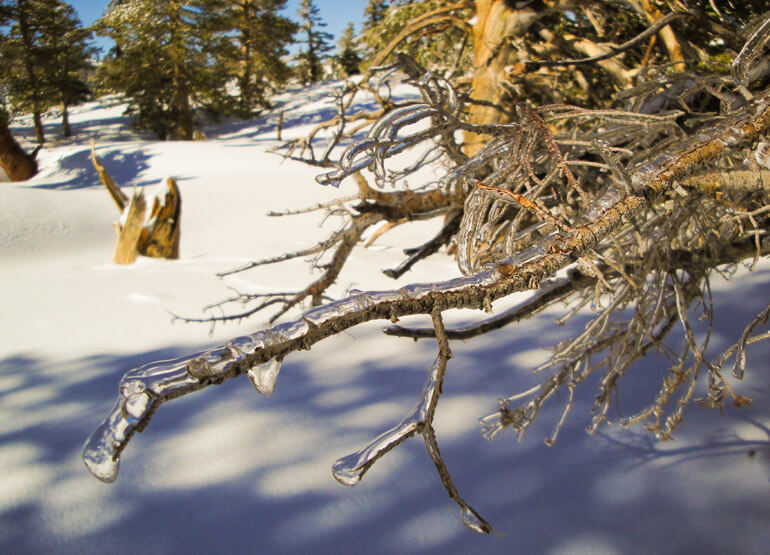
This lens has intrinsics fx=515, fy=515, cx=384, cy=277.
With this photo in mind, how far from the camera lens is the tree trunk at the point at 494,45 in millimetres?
4184

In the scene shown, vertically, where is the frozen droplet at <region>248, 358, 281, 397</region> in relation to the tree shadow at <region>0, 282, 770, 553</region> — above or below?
above

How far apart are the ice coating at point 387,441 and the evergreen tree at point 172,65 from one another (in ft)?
53.8

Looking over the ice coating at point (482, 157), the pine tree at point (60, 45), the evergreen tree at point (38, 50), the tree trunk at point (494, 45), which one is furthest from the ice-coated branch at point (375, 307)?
the pine tree at point (60, 45)

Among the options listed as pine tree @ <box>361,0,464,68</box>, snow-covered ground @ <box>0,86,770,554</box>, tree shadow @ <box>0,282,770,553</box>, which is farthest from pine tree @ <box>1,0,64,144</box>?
tree shadow @ <box>0,282,770,553</box>

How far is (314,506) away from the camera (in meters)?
1.80

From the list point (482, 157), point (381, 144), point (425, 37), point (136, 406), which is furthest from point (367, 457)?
point (425, 37)

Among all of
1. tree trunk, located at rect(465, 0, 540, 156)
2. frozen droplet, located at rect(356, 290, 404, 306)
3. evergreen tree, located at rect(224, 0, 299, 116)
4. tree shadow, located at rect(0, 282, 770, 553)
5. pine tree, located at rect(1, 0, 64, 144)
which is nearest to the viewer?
frozen droplet, located at rect(356, 290, 404, 306)

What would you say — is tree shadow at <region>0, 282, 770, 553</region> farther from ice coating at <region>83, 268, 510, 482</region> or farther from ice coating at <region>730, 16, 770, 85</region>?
ice coating at <region>730, 16, 770, 85</region>

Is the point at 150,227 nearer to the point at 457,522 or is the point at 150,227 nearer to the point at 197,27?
the point at 457,522

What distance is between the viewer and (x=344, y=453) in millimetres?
2047

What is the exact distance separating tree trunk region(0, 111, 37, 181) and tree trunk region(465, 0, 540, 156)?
31.9 ft

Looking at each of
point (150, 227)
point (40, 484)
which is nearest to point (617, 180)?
point (40, 484)

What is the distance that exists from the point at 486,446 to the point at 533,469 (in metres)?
0.21

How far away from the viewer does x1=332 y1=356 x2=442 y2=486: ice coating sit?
729 millimetres
